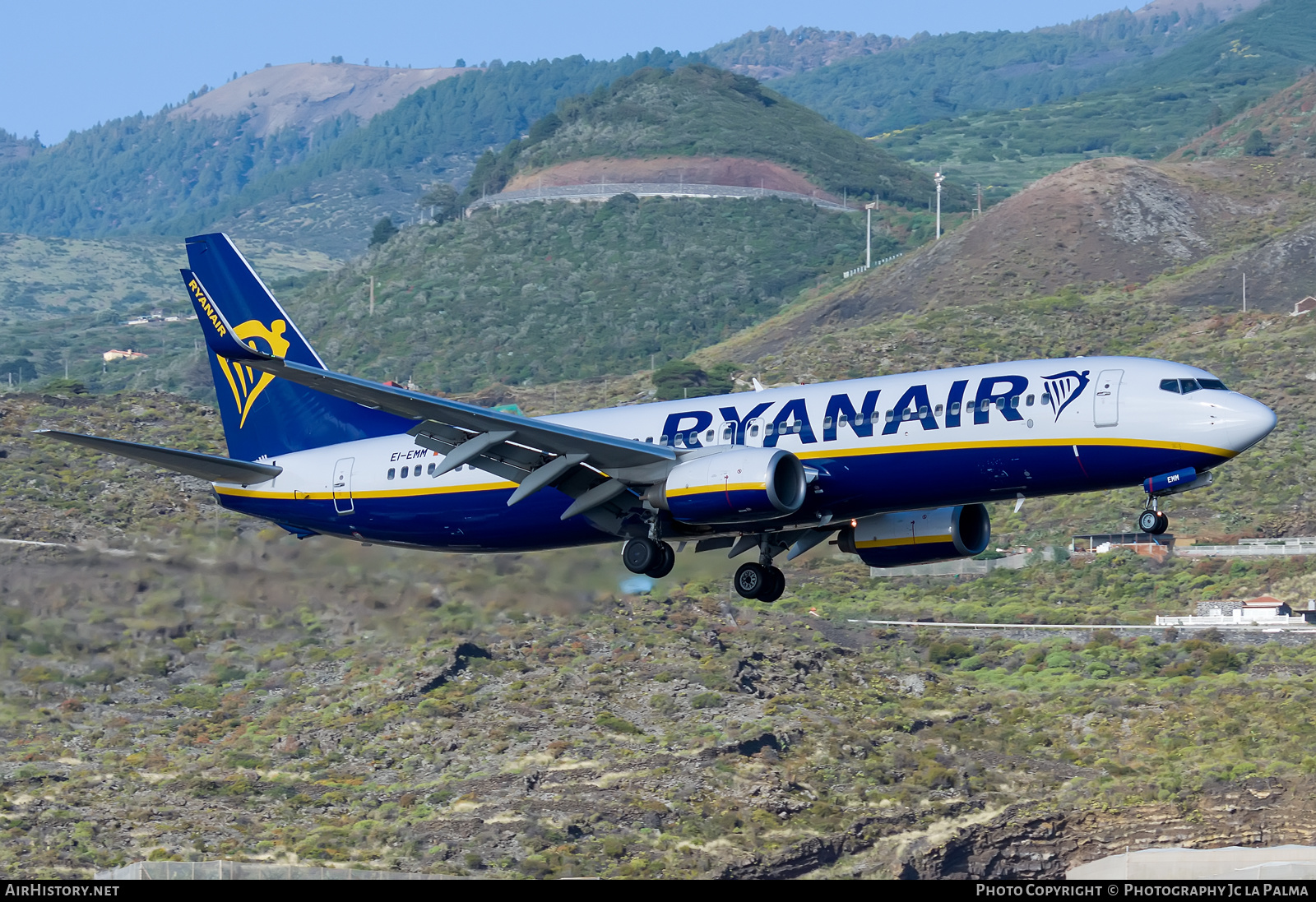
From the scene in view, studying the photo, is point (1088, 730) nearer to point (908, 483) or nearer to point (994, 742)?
point (994, 742)

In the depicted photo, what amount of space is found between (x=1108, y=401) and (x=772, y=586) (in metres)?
11.2

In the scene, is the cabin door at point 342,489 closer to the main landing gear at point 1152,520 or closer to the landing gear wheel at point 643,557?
the landing gear wheel at point 643,557

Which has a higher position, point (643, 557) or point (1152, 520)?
point (1152, 520)

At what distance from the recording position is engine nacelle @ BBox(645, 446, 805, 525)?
1684 inches

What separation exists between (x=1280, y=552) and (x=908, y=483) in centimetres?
9712

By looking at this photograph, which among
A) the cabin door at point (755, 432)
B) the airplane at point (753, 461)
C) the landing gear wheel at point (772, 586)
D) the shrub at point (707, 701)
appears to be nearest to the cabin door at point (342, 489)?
the airplane at point (753, 461)

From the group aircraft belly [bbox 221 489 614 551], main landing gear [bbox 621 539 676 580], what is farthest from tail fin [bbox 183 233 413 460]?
main landing gear [bbox 621 539 676 580]

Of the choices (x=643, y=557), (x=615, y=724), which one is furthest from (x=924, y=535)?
(x=615, y=724)

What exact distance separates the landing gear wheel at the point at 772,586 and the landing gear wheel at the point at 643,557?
11.1 ft

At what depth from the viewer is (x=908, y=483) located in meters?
43.6

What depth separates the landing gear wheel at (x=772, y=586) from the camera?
159 ft

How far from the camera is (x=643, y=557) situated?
153 feet

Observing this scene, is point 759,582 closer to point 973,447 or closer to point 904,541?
Answer: point 904,541

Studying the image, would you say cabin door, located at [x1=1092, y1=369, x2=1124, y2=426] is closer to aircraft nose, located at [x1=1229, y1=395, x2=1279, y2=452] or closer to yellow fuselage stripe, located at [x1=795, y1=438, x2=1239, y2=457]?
yellow fuselage stripe, located at [x1=795, y1=438, x2=1239, y2=457]
